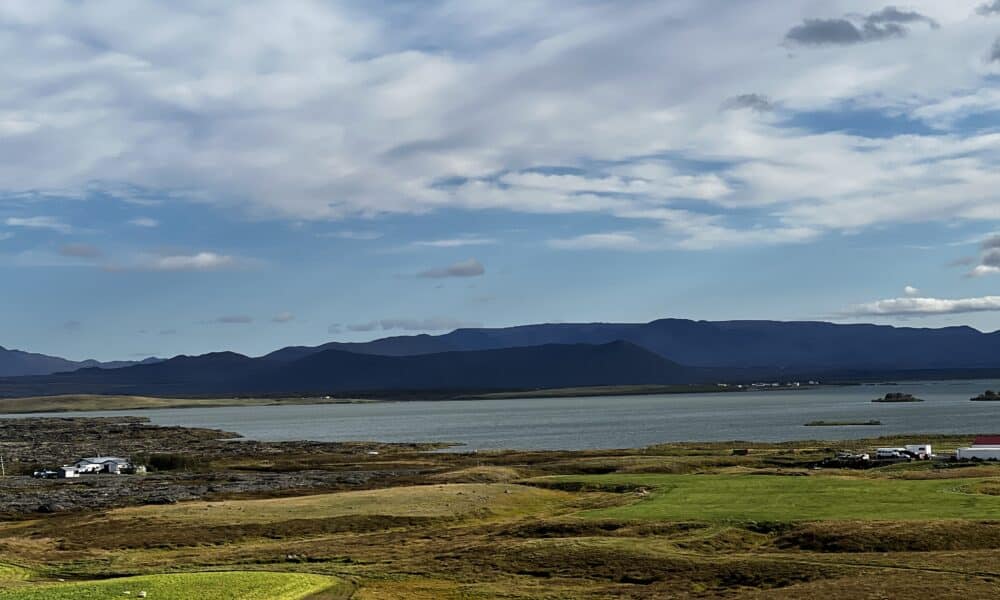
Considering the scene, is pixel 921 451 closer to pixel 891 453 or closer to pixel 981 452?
pixel 891 453

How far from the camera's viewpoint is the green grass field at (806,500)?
1981 inches

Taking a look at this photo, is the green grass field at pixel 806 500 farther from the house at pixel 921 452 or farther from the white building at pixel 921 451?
the white building at pixel 921 451

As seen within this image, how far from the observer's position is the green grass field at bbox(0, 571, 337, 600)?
3706 cm

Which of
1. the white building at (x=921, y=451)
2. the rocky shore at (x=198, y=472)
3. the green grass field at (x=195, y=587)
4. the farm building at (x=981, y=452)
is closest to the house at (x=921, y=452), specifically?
the white building at (x=921, y=451)

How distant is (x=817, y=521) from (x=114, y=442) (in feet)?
521

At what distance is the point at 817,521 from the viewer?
48.1 m

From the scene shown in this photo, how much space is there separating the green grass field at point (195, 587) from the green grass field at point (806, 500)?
19.8 meters

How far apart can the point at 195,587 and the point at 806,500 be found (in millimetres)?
34444

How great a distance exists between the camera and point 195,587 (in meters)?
38.4

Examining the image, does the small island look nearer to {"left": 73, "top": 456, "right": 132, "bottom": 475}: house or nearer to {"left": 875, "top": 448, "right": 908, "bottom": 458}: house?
{"left": 875, "top": 448, "right": 908, "bottom": 458}: house

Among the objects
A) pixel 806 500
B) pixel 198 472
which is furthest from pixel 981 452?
pixel 198 472

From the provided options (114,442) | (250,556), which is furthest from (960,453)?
(114,442)

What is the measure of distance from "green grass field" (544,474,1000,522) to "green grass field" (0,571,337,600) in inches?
780

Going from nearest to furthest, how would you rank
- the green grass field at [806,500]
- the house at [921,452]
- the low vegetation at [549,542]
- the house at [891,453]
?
the low vegetation at [549,542]
the green grass field at [806,500]
the house at [921,452]
the house at [891,453]
